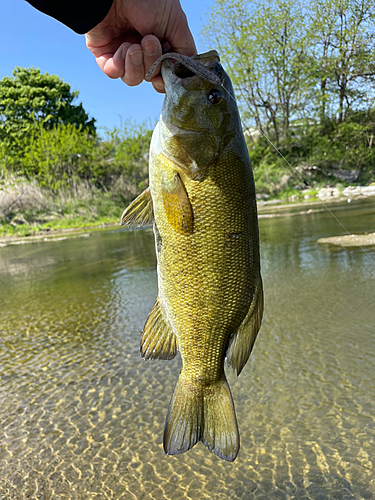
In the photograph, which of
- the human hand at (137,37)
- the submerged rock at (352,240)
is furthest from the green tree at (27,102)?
the human hand at (137,37)

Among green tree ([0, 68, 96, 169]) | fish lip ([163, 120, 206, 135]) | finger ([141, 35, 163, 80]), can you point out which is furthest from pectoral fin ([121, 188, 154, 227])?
green tree ([0, 68, 96, 169])

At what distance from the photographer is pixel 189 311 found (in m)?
2.04

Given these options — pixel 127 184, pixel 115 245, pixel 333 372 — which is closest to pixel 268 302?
pixel 333 372

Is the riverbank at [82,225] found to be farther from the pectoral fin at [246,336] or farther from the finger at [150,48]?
the pectoral fin at [246,336]

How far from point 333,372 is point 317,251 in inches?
296

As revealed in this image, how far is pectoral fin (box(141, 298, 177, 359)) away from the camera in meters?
2.17

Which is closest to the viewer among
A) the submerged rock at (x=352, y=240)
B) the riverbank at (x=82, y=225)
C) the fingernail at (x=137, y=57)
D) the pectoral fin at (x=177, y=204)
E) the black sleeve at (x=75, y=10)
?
the pectoral fin at (x=177, y=204)

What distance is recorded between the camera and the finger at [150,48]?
7.34 feet

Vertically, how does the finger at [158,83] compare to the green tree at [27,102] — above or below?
below

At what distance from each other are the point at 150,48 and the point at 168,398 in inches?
173

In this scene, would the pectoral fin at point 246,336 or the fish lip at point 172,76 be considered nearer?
the fish lip at point 172,76

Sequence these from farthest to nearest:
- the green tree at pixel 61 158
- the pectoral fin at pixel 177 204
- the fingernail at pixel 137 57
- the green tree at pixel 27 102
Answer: the green tree at pixel 27 102 < the green tree at pixel 61 158 < the fingernail at pixel 137 57 < the pectoral fin at pixel 177 204

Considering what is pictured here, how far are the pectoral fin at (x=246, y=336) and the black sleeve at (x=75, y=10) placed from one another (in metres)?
1.58

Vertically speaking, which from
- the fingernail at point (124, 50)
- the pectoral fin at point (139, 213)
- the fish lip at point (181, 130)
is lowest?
the pectoral fin at point (139, 213)
